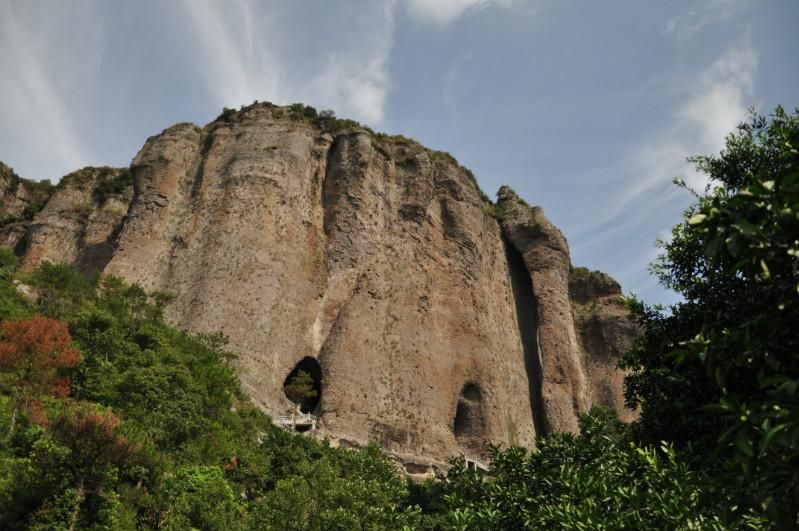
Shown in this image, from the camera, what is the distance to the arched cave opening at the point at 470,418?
36.7m

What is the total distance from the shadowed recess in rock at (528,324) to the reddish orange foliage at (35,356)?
99.5 ft

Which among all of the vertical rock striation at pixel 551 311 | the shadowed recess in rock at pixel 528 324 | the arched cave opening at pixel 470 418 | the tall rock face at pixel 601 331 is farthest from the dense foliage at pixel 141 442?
the tall rock face at pixel 601 331

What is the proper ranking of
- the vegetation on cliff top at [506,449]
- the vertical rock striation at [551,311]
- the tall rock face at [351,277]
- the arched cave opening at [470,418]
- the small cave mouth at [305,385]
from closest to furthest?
the vegetation on cliff top at [506,449] < the small cave mouth at [305,385] < the tall rock face at [351,277] < the arched cave opening at [470,418] < the vertical rock striation at [551,311]

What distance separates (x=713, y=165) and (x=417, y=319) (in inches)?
1011

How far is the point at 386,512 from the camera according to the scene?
49.7ft

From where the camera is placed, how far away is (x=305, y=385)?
1246 inches

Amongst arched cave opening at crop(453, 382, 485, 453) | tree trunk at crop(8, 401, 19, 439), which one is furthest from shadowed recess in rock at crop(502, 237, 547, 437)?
tree trunk at crop(8, 401, 19, 439)

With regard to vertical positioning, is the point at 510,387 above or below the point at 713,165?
above

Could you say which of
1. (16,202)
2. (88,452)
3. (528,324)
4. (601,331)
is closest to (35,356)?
(88,452)

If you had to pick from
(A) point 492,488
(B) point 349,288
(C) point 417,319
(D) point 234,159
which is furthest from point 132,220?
(A) point 492,488

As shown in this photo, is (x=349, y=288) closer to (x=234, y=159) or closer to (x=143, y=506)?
(x=234, y=159)

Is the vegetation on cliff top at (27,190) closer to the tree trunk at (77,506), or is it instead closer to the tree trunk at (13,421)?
the tree trunk at (13,421)

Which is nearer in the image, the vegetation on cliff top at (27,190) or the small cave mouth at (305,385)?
the small cave mouth at (305,385)

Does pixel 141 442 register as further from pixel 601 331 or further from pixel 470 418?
pixel 601 331
